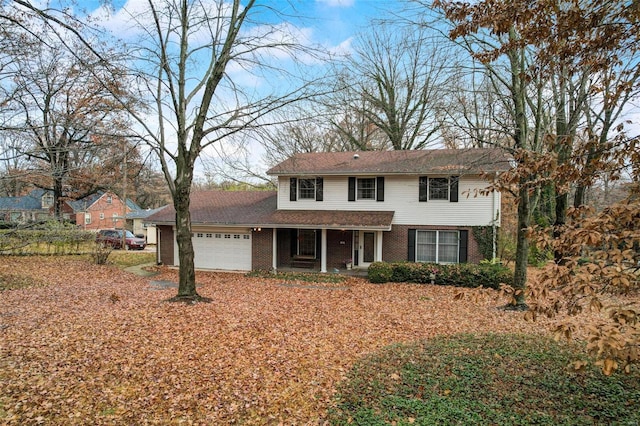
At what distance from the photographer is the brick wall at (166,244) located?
63.3 feet

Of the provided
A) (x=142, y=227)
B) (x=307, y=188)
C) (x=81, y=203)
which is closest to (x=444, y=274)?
(x=307, y=188)

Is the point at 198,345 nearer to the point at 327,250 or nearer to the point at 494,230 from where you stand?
the point at 327,250

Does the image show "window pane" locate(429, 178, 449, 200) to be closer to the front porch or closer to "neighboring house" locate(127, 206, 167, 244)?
the front porch

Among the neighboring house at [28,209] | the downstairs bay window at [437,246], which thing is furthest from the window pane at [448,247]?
the neighboring house at [28,209]

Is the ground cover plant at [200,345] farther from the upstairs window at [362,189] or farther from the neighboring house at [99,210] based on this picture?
the neighboring house at [99,210]

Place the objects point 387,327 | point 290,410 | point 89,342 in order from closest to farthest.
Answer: point 290,410
point 89,342
point 387,327

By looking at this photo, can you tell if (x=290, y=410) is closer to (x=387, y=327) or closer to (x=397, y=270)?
(x=387, y=327)

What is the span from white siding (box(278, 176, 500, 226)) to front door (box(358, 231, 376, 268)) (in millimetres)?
1321

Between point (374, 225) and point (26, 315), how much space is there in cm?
1179

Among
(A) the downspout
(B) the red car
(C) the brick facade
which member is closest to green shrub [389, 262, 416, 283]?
(A) the downspout

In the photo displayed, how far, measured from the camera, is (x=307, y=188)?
18328 millimetres

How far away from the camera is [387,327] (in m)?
8.94

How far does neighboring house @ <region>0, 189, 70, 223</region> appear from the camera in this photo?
438 inches

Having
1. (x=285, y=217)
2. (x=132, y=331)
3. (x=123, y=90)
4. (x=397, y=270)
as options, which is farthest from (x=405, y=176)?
(x=132, y=331)
